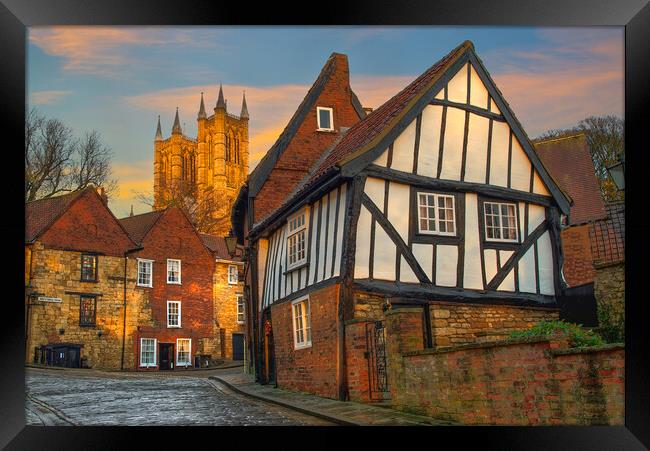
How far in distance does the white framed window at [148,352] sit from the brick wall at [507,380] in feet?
Result: 20.3

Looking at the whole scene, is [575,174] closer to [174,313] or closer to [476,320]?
[476,320]

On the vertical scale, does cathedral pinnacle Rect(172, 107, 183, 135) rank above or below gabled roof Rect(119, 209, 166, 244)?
above

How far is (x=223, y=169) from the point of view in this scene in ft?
83.6

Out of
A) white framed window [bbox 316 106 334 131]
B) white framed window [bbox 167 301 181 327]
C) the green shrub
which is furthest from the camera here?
white framed window [bbox 316 106 334 131]

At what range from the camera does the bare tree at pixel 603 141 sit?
32.3 feet

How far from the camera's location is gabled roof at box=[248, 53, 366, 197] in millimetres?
15078

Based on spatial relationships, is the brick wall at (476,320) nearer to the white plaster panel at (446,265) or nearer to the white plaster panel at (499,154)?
the white plaster panel at (446,265)

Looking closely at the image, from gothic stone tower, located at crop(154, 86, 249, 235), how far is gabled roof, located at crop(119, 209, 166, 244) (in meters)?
0.28

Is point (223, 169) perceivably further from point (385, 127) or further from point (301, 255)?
point (385, 127)

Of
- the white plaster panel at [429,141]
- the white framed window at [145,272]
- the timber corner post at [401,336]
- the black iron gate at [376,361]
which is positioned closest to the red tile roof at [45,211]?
the white framed window at [145,272]

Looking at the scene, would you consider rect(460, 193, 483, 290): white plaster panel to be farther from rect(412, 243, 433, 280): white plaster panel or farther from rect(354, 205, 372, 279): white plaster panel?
rect(354, 205, 372, 279): white plaster panel

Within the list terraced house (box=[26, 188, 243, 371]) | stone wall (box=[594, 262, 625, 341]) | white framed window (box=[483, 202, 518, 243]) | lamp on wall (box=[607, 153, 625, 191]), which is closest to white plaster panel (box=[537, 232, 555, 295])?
white framed window (box=[483, 202, 518, 243])

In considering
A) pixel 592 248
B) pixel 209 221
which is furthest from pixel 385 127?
pixel 209 221

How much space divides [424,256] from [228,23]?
4.23 metres
